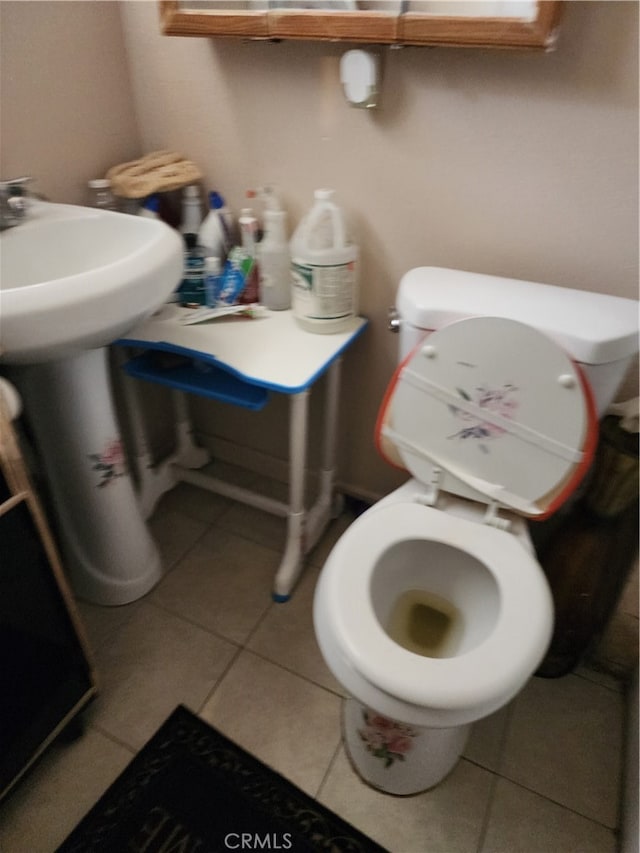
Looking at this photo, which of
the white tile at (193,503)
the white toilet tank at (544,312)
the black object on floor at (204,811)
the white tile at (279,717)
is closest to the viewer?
the white toilet tank at (544,312)

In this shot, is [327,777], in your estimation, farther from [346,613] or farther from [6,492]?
[6,492]

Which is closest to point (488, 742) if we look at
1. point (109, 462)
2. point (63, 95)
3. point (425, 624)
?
point (425, 624)

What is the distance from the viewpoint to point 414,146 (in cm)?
103

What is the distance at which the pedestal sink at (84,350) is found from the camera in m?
0.78

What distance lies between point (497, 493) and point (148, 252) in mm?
700

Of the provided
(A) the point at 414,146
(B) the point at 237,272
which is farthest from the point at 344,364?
(A) the point at 414,146

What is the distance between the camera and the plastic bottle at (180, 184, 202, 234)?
1.23m

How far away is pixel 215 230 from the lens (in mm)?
1208

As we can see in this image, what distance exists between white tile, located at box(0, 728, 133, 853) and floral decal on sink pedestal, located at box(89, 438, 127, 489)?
1.64 ft

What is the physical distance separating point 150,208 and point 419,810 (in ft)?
4.24

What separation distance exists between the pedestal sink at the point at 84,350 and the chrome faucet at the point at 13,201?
21mm

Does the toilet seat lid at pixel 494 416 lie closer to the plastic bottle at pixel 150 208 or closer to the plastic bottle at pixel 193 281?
the plastic bottle at pixel 193 281

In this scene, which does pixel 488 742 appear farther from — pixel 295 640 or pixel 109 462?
pixel 109 462

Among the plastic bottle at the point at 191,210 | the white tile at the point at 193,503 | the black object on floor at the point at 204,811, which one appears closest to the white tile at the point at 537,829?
the black object on floor at the point at 204,811
